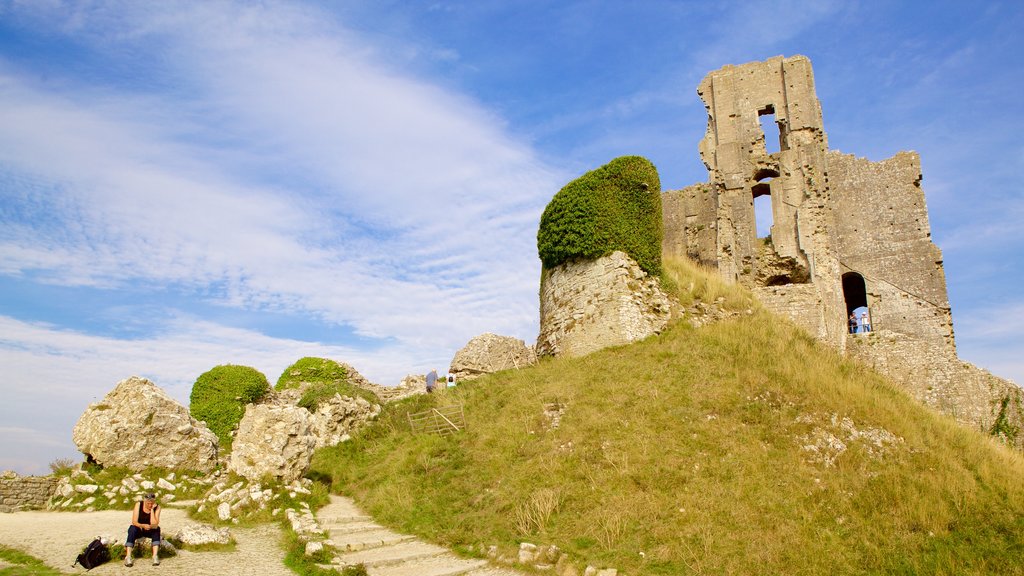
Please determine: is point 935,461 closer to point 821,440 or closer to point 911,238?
point 821,440

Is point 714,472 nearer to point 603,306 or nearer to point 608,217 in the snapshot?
point 603,306

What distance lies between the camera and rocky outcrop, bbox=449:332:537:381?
21.9 metres

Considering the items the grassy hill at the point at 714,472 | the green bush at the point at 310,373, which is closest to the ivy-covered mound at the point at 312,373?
the green bush at the point at 310,373

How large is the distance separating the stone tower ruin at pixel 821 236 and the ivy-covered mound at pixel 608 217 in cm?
419

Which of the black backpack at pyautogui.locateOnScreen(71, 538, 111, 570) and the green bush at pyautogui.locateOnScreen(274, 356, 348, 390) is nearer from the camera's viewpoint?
the black backpack at pyautogui.locateOnScreen(71, 538, 111, 570)

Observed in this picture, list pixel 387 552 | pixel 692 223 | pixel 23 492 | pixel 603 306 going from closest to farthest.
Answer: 1. pixel 387 552
2. pixel 23 492
3. pixel 603 306
4. pixel 692 223

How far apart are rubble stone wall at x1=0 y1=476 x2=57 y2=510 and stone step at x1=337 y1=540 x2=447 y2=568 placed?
7.82 m

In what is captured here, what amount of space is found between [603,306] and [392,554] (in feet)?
31.2

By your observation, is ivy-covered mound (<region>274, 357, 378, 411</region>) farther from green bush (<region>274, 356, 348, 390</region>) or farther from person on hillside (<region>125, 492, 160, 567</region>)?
person on hillside (<region>125, 492, 160, 567</region>)

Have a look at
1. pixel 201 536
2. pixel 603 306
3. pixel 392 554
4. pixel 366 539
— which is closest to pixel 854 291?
pixel 603 306

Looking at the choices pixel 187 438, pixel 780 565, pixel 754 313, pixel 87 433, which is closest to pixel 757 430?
pixel 780 565

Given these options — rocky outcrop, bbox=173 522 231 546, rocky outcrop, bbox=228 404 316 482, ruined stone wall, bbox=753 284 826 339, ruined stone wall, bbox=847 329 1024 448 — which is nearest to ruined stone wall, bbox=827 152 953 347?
ruined stone wall, bbox=847 329 1024 448

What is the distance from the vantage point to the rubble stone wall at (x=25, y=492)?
12.9 m

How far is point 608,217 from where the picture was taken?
18.4m
